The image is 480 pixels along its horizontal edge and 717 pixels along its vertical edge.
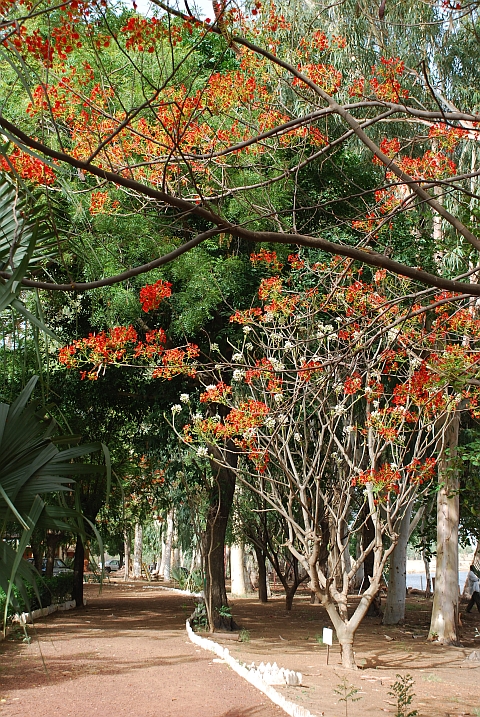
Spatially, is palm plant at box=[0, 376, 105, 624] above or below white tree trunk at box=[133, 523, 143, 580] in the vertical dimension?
above

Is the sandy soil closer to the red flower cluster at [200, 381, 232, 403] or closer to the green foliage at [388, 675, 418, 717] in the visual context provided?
the green foliage at [388, 675, 418, 717]

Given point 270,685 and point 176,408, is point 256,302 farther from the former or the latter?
point 270,685

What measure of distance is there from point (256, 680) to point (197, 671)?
1221 mm

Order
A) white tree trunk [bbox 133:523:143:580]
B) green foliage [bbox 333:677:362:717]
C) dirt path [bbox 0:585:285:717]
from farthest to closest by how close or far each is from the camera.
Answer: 1. white tree trunk [bbox 133:523:143:580]
2. dirt path [bbox 0:585:285:717]
3. green foliage [bbox 333:677:362:717]

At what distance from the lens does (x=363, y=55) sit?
1361 centimetres

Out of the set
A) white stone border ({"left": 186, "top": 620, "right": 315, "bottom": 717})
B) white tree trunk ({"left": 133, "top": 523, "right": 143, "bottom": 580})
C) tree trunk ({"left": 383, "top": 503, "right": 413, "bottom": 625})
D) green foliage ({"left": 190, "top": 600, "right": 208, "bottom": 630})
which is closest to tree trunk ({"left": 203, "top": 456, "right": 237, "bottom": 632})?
green foliage ({"left": 190, "top": 600, "right": 208, "bottom": 630})

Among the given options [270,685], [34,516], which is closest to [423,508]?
[270,685]

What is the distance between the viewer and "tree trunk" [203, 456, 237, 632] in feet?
41.0

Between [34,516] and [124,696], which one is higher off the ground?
[34,516]

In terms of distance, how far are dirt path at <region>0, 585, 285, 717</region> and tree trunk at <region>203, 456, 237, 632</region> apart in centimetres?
78

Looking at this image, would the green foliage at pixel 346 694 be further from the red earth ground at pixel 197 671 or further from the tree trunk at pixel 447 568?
the tree trunk at pixel 447 568

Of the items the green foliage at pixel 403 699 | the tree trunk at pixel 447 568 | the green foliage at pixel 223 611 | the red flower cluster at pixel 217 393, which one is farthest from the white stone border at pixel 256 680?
the tree trunk at pixel 447 568

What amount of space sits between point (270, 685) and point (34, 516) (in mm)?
5380

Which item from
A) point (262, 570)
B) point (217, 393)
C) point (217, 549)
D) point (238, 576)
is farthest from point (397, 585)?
point (238, 576)
